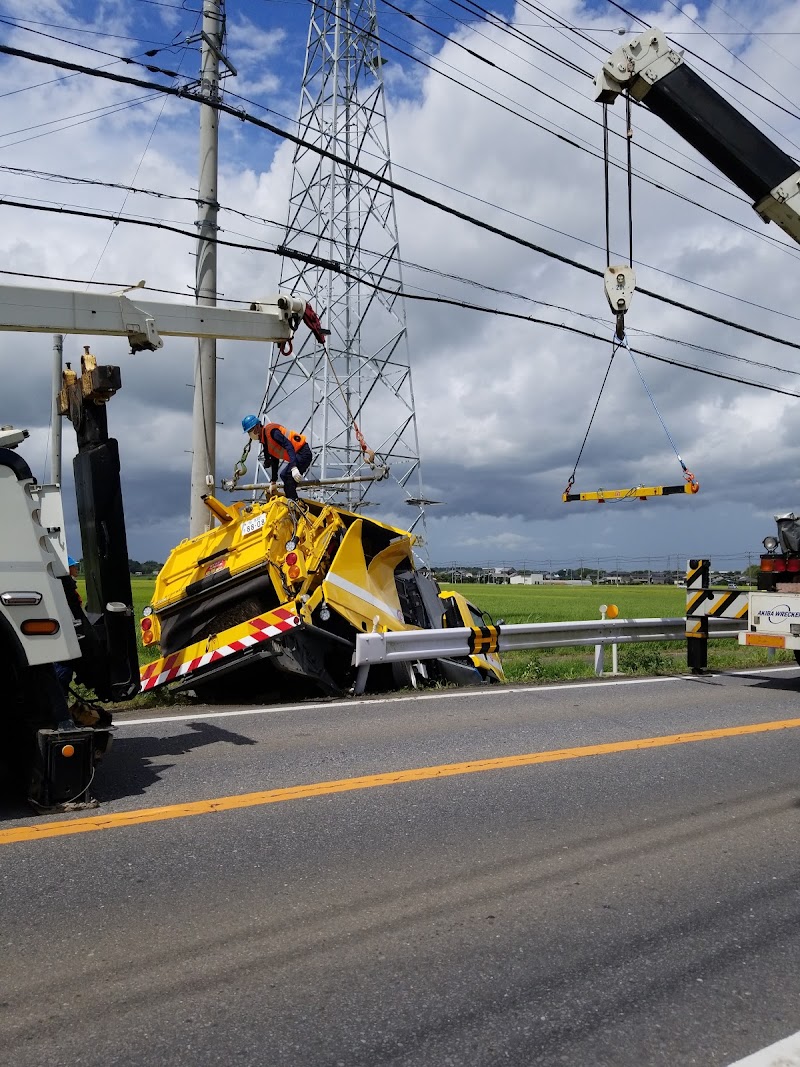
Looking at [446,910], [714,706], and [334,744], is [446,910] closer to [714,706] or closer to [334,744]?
[334,744]

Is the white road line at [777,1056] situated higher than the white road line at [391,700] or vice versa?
the white road line at [391,700]

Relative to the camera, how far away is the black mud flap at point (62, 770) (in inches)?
194

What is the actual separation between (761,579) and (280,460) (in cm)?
624

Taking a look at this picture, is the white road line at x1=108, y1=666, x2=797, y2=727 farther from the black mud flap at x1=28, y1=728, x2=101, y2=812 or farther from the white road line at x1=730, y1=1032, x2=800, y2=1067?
the white road line at x1=730, y1=1032, x2=800, y2=1067

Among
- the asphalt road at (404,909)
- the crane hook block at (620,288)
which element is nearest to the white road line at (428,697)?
the asphalt road at (404,909)

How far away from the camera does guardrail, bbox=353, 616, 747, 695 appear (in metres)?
9.58

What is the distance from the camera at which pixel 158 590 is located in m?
10.2

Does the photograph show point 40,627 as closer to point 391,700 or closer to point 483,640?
point 391,700

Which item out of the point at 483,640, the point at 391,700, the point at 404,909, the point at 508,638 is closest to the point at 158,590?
the point at 391,700

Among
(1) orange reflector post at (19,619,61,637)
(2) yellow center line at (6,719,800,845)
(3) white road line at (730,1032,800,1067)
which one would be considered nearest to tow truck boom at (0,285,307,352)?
(1) orange reflector post at (19,619,61,637)

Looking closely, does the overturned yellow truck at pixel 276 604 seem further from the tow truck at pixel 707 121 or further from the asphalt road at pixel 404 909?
the tow truck at pixel 707 121

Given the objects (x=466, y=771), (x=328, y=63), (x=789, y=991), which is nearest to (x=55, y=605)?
(x=466, y=771)

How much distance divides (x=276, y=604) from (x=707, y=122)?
6.38m

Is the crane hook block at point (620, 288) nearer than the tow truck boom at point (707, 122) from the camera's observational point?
No
